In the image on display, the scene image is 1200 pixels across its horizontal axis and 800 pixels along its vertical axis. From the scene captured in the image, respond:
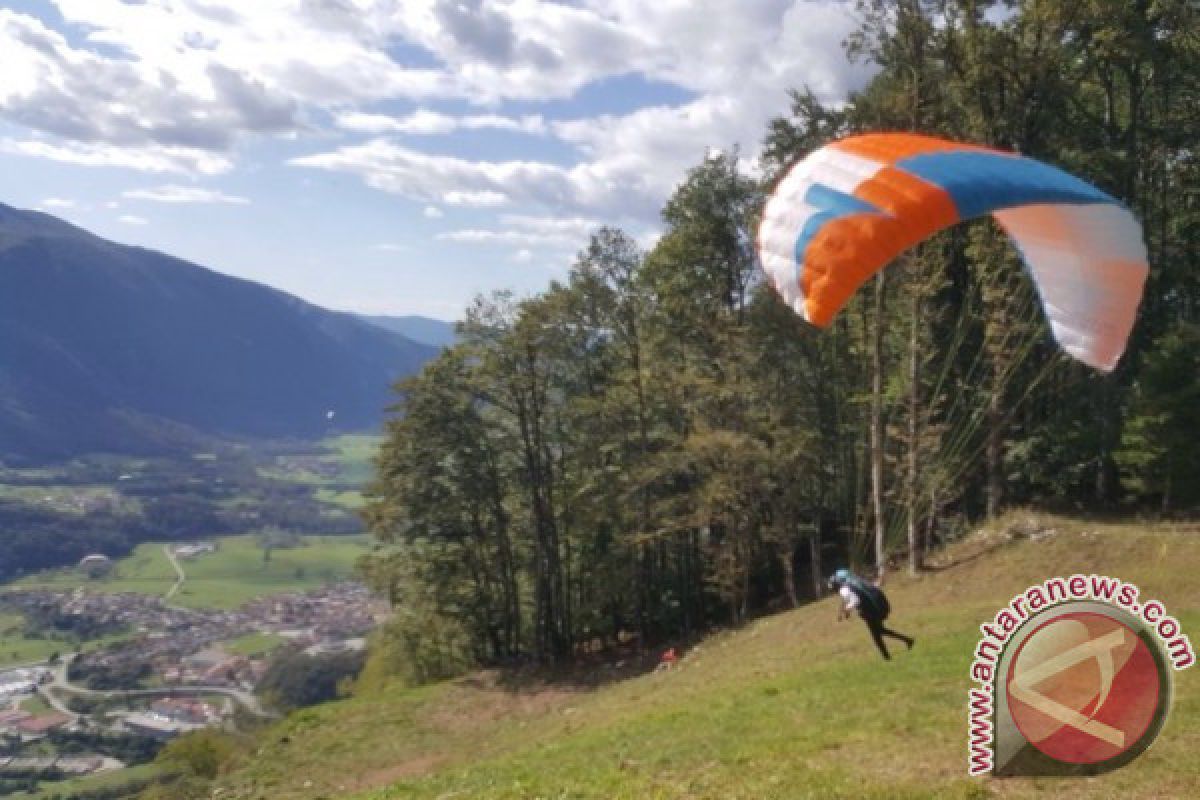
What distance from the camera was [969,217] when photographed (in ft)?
32.5

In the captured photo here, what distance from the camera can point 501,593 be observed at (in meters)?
42.8

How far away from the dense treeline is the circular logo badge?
17033 mm

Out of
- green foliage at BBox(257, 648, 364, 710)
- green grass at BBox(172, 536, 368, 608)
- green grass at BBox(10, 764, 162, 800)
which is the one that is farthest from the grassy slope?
green grass at BBox(172, 536, 368, 608)

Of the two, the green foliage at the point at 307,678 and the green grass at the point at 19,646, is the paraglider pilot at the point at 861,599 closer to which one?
the green foliage at the point at 307,678

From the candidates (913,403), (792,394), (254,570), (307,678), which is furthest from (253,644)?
(913,403)

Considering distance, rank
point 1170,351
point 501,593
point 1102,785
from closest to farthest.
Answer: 1. point 1102,785
2. point 1170,351
3. point 501,593

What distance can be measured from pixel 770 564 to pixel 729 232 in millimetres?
14707

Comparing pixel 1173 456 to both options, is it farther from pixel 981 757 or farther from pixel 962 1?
pixel 981 757

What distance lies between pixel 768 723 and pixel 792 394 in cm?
1945

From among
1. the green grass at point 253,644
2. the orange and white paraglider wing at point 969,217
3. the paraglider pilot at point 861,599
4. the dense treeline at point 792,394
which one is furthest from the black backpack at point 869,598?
the green grass at point 253,644

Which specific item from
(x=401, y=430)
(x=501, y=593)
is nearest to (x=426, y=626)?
(x=501, y=593)

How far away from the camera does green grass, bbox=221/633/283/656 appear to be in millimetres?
109875

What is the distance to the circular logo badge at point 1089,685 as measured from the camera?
26.2ft

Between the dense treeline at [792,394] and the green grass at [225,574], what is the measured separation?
3648 inches
